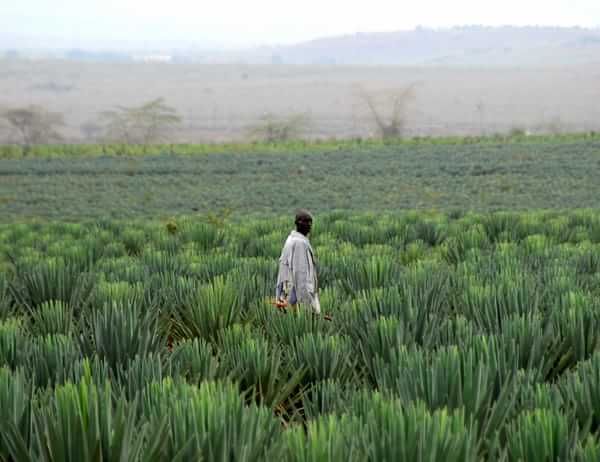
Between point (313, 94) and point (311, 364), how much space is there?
121 metres

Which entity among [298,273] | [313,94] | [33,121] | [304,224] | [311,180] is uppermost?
[304,224]

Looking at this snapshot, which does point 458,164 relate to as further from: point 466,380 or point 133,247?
point 466,380

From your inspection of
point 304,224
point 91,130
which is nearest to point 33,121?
point 91,130

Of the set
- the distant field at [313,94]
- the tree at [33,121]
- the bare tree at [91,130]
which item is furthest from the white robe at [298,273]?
the bare tree at [91,130]

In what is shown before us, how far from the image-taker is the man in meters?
5.88

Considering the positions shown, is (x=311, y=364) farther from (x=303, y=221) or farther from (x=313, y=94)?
(x=313, y=94)

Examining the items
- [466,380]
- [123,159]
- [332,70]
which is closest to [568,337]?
[466,380]

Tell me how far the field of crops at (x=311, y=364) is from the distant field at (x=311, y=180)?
56.6 ft

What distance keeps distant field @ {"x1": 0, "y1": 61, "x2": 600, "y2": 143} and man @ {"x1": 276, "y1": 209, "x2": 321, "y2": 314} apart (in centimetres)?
6866

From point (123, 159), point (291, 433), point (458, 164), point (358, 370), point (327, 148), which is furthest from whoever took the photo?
point (327, 148)

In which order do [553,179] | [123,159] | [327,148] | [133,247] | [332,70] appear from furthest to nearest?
[332,70] < [327,148] < [123,159] < [553,179] < [133,247]

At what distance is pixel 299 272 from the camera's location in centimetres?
588

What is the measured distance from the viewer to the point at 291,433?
2.67 m

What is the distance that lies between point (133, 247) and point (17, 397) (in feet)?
26.0
